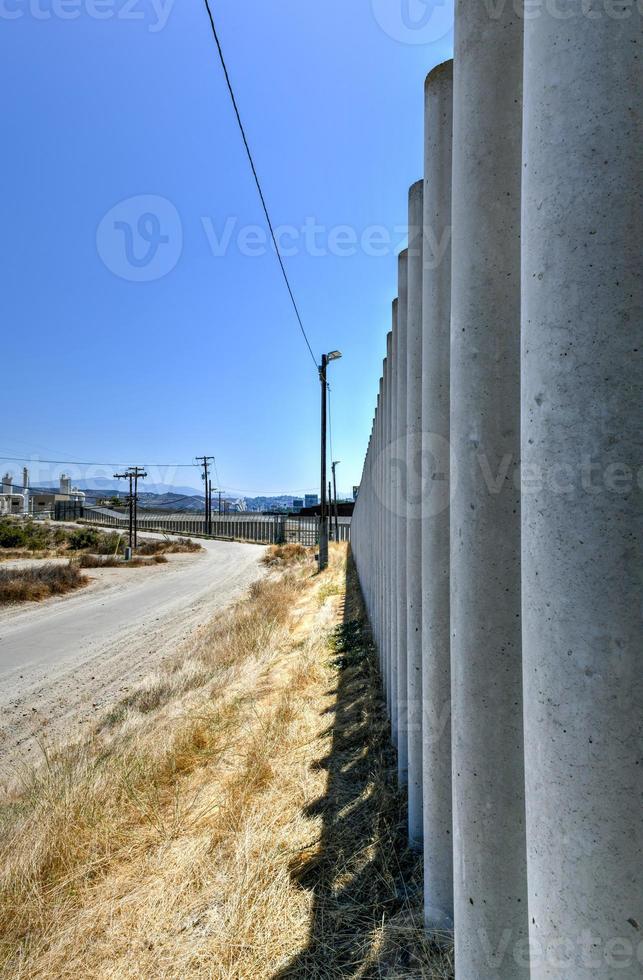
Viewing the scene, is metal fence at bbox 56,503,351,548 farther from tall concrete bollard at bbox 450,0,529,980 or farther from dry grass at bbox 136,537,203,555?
tall concrete bollard at bbox 450,0,529,980

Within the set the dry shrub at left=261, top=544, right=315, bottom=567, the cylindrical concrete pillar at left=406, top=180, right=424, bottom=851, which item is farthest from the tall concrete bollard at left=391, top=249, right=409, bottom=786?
the dry shrub at left=261, top=544, right=315, bottom=567

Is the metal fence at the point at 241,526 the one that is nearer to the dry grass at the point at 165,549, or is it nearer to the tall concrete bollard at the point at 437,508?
Result: the dry grass at the point at 165,549

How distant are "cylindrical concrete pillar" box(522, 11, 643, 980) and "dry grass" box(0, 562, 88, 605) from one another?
15.4 meters

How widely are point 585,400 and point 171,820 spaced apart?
10.3 ft

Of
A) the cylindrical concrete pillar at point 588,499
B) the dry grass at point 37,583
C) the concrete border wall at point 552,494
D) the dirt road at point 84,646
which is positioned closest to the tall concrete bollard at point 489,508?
the concrete border wall at point 552,494

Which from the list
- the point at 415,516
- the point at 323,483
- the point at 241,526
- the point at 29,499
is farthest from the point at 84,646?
the point at 29,499

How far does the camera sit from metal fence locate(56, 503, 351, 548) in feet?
156

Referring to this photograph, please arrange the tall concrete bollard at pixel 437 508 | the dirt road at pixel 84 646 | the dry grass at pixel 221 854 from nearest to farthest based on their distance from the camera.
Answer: the tall concrete bollard at pixel 437 508
the dry grass at pixel 221 854
the dirt road at pixel 84 646

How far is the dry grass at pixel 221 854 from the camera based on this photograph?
197 cm

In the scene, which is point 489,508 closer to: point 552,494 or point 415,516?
point 552,494

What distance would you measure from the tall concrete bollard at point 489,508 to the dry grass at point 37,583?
1496 cm

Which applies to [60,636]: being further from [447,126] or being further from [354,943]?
[447,126]

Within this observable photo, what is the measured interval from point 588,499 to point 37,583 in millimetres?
16738

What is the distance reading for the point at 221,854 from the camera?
102 inches
